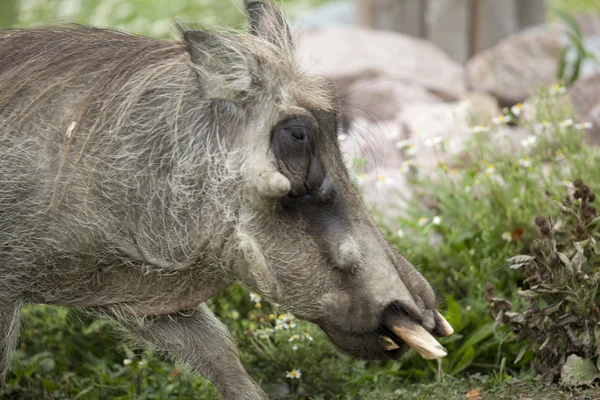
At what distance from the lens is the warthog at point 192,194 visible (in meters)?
3.19

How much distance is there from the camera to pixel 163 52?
3.50 metres

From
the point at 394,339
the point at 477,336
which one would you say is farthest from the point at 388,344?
the point at 477,336

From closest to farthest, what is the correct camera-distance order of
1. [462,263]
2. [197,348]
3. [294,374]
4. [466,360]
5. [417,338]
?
1. [417,338]
2. [197,348]
3. [294,374]
4. [466,360]
5. [462,263]

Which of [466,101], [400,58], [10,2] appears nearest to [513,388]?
[466,101]

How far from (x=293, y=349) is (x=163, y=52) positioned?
1.36 m

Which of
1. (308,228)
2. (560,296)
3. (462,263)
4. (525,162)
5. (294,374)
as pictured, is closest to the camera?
(308,228)

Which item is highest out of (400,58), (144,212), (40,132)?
(40,132)

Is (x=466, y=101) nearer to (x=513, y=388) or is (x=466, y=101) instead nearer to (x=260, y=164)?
(x=513, y=388)

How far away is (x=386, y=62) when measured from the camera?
7941 mm

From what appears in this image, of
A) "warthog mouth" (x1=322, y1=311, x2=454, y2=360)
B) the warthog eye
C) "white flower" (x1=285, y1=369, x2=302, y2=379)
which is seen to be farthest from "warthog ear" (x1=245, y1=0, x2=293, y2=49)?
"white flower" (x1=285, y1=369, x2=302, y2=379)

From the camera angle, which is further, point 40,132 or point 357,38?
point 357,38

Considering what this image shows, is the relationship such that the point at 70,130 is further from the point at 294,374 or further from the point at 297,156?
the point at 294,374

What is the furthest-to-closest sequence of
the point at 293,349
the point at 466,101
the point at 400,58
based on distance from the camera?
the point at 400,58
the point at 466,101
the point at 293,349

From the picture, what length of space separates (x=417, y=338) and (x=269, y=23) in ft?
4.11
